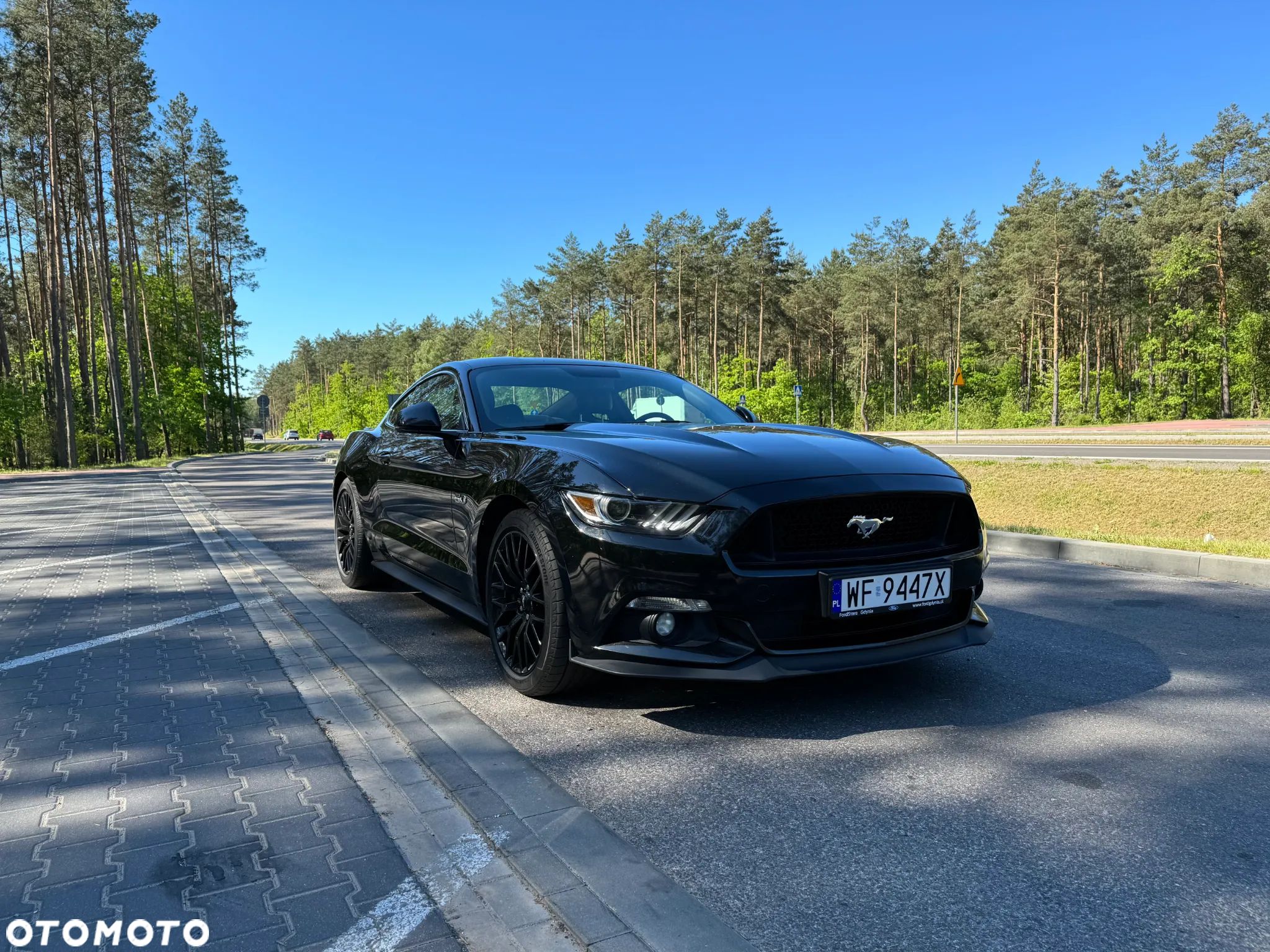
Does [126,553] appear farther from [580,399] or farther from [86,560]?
[580,399]

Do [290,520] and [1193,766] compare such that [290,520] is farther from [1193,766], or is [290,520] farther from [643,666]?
[1193,766]

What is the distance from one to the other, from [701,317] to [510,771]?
59.7 meters

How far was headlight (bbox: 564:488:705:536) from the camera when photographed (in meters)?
2.98

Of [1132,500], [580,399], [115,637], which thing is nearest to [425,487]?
[580,399]

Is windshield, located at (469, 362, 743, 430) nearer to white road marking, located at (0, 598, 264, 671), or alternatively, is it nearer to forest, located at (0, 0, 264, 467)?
white road marking, located at (0, 598, 264, 671)

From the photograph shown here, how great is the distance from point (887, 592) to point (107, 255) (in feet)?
119

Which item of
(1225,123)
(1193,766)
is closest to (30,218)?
(1193,766)

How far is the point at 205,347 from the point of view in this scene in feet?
157

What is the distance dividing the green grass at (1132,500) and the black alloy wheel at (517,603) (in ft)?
31.7

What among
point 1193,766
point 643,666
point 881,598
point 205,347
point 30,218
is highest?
point 30,218

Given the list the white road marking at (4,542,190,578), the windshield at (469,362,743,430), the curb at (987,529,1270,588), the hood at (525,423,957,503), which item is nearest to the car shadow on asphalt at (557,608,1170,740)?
the hood at (525,423,957,503)

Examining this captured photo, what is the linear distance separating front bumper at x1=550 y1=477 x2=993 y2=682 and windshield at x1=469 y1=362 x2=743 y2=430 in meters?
1.23

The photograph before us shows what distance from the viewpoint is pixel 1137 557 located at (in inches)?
265

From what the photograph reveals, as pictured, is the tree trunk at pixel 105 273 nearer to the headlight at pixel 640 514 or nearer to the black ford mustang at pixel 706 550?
the black ford mustang at pixel 706 550
